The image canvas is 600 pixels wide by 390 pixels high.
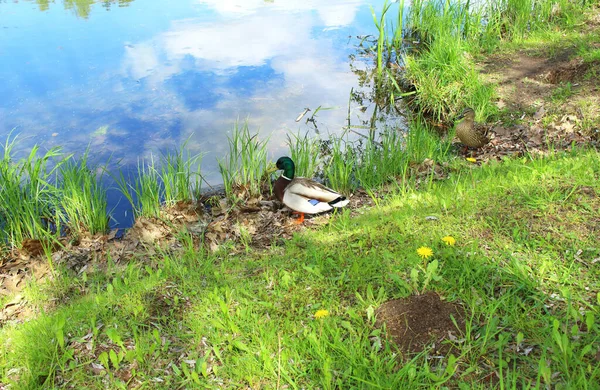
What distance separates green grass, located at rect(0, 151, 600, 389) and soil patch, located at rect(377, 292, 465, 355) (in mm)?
58

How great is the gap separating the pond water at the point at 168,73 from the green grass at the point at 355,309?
2303mm

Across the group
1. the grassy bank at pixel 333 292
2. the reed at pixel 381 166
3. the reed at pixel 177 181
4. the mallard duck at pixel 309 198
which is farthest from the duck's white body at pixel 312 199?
the reed at pixel 177 181

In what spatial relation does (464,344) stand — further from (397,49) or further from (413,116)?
(397,49)

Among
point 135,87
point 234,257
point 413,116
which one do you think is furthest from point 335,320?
point 135,87

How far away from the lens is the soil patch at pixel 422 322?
2.27m

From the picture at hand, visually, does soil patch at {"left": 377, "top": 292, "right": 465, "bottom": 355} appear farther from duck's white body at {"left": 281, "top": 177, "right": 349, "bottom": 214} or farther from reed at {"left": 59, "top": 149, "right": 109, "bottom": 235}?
reed at {"left": 59, "top": 149, "right": 109, "bottom": 235}

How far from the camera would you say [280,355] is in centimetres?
234

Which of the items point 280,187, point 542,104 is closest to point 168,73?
point 280,187

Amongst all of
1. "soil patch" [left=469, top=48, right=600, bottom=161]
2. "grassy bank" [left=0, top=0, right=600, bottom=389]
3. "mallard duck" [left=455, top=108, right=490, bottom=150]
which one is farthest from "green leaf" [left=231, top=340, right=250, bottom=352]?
"mallard duck" [left=455, top=108, right=490, bottom=150]

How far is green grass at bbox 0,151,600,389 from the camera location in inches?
85.1

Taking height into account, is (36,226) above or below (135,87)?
below

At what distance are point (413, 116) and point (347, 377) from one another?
5272 mm

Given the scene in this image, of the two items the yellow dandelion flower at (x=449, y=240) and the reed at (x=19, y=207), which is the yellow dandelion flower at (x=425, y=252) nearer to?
the yellow dandelion flower at (x=449, y=240)

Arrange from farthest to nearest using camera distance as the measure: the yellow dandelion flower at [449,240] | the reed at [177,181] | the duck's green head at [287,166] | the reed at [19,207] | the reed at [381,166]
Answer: the reed at [381,166], the duck's green head at [287,166], the reed at [177,181], the reed at [19,207], the yellow dandelion flower at [449,240]
